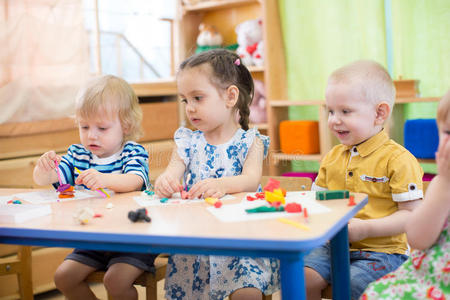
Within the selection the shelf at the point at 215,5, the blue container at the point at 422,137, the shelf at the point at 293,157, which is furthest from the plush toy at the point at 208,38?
the blue container at the point at 422,137

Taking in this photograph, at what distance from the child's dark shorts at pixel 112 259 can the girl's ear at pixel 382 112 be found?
31.1 inches

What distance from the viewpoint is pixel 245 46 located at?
3766 mm

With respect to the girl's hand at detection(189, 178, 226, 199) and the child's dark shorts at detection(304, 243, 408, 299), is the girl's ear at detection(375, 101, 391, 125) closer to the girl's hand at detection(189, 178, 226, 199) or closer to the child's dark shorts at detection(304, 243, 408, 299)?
the child's dark shorts at detection(304, 243, 408, 299)

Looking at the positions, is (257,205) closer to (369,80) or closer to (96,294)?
(369,80)

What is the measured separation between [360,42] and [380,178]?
197 centimetres

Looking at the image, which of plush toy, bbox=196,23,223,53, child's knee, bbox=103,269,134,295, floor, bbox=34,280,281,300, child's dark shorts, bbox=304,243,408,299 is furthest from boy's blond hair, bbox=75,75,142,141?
plush toy, bbox=196,23,223,53

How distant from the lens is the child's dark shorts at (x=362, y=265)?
1.49 meters

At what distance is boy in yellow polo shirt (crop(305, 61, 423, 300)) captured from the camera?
152 cm

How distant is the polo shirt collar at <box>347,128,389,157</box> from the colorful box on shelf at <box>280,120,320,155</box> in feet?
5.91

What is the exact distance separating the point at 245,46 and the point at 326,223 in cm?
275

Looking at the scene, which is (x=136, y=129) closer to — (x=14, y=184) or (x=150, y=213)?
(x=150, y=213)

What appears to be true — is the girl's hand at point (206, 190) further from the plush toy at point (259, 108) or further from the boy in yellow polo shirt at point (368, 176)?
the plush toy at point (259, 108)

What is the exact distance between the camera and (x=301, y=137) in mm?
3506

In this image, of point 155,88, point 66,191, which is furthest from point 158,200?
point 155,88
